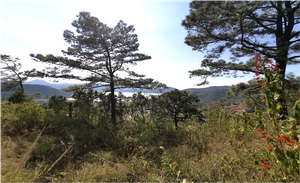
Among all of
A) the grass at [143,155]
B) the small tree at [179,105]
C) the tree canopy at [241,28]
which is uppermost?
the tree canopy at [241,28]

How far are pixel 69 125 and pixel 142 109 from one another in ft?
10.8

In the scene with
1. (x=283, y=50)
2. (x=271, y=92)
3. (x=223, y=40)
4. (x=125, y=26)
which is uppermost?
(x=125, y=26)

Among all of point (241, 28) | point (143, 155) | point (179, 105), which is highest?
point (241, 28)

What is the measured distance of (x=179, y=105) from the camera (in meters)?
6.46

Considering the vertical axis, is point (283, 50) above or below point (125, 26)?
below

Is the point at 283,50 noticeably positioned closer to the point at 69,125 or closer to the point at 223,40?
the point at 223,40

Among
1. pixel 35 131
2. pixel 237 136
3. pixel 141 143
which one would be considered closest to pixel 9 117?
pixel 35 131

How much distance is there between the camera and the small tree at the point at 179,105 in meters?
6.43

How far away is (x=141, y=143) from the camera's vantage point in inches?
162

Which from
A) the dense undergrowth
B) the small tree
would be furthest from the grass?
the small tree

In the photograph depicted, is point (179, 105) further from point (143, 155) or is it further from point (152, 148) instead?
point (143, 155)

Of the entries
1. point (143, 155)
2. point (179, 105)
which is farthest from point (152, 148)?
point (179, 105)

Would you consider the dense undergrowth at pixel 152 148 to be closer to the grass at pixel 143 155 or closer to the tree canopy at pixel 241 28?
the grass at pixel 143 155

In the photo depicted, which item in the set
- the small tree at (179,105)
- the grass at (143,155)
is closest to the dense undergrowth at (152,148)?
the grass at (143,155)
